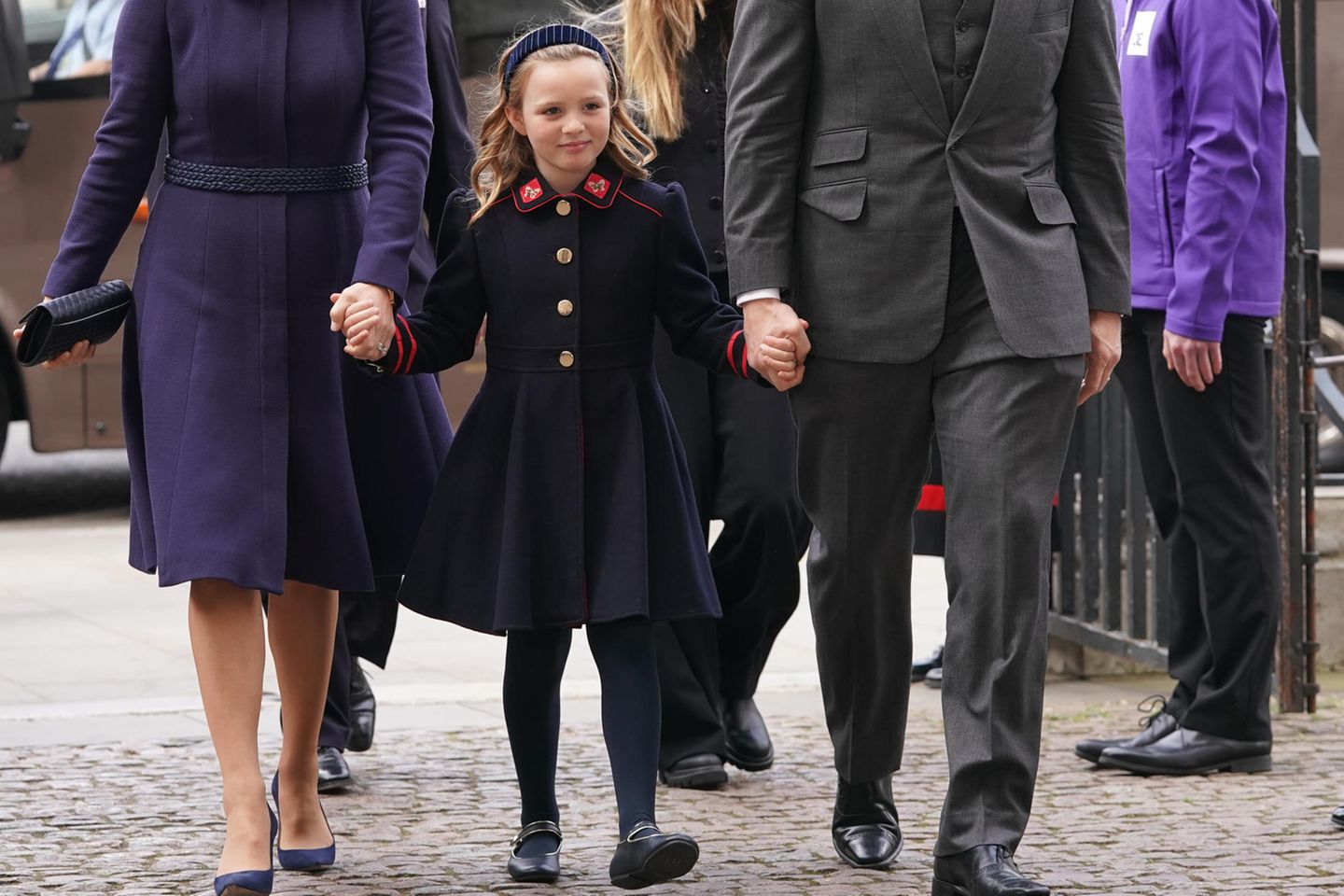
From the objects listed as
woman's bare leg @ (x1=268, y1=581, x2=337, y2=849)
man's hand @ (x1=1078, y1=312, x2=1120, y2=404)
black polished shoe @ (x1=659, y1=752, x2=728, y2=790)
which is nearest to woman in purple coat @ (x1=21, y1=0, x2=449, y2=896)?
woman's bare leg @ (x1=268, y1=581, x2=337, y2=849)

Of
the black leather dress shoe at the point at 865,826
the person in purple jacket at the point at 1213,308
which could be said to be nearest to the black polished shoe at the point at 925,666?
the person in purple jacket at the point at 1213,308

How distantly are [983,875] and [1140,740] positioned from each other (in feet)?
5.40

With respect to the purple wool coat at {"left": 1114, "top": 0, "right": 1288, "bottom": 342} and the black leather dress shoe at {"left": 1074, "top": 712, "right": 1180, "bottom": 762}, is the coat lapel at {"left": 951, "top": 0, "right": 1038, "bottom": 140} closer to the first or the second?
the purple wool coat at {"left": 1114, "top": 0, "right": 1288, "bottom": 342}

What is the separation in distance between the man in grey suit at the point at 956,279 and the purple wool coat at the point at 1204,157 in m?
1.06

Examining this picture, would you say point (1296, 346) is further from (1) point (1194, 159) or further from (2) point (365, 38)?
(2) point (365, 38)

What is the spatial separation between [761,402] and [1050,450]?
3.89ft

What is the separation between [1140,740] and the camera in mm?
5238

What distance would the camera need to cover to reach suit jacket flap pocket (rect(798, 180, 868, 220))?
3.88 meters

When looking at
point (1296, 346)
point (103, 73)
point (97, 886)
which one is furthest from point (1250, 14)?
point (103, 73)

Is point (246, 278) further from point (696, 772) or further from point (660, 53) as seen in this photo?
point (696, 772)

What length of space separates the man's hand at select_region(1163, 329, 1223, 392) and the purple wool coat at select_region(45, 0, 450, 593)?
1.85 m

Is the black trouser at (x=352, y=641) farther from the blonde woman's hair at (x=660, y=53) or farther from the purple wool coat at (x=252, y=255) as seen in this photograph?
the blonde woman's hair at (x=660, y=53)

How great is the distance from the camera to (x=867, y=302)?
3.90 metres

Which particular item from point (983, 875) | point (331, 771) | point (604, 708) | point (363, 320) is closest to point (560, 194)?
point (363, 320)
